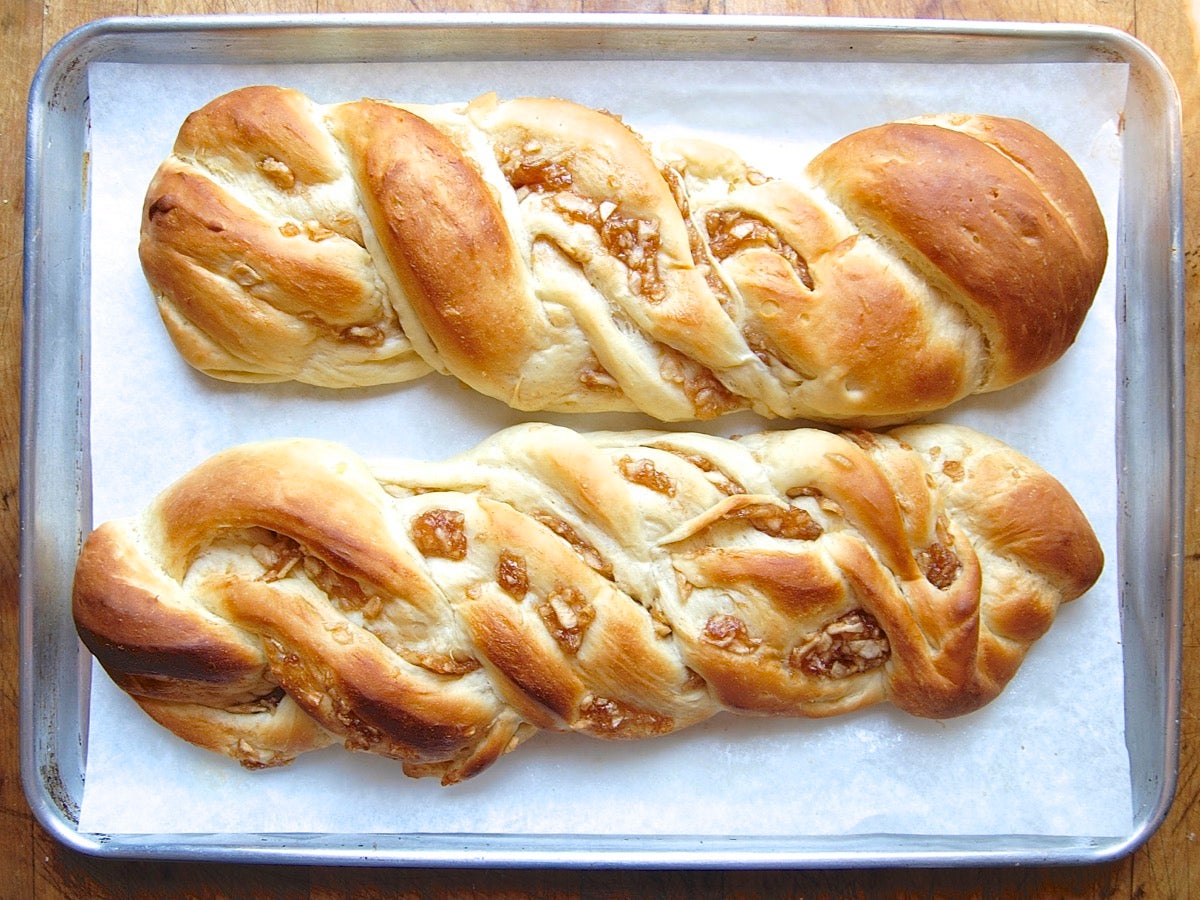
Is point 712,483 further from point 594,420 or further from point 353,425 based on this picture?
point 353,425

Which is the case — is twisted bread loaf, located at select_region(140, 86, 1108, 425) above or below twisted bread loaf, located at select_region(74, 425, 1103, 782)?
above

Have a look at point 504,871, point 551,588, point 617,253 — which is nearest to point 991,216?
point 617,253

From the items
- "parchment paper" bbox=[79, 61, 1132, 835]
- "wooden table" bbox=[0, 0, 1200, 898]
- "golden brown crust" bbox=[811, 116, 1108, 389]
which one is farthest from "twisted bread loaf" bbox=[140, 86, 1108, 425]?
"wooden table" bbox=[0, 0, 1200, 898]

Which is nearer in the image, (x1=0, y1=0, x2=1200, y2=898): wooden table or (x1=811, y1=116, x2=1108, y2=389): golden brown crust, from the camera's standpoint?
(x1=811, y1=116, x2=1108, y2=389): golden brown crust

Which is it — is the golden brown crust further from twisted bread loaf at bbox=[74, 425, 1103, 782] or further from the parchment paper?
twisted bread loaf at bbox=[74, 425, 1103, 782]

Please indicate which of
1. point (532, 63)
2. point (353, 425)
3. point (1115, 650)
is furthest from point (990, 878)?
point (532, 63)

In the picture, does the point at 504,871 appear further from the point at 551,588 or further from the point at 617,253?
the point at 617,253

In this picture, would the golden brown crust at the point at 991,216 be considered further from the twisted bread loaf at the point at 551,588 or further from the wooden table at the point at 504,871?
the wooden table at the point at 504,871

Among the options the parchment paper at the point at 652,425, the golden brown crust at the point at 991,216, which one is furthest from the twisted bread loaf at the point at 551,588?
the golden brown crust at the point at 991,216
